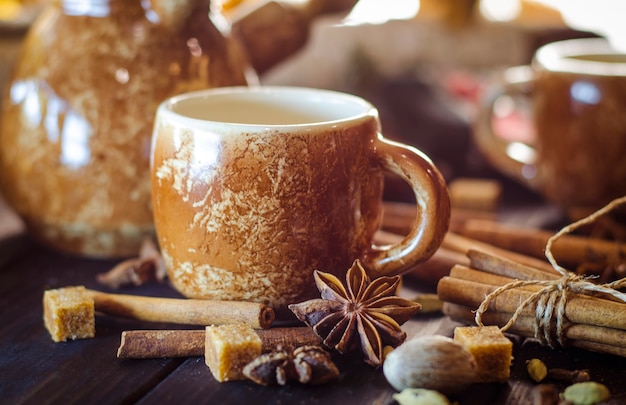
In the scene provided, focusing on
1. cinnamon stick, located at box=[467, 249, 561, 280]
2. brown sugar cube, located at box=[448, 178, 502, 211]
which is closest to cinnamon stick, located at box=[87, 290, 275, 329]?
cinnamon stick, located at box=[467, 249, 561, 280]

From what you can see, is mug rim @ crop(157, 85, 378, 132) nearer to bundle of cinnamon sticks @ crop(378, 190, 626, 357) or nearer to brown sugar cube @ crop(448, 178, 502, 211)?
bundle of cinnamon sticks @ crop(378, 190, 626, 357)

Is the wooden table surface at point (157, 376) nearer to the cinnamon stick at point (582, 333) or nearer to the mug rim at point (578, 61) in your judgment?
the cinnamon stick at point (582, 333)

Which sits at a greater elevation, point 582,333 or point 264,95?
point 264,95

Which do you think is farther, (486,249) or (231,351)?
(486,249)

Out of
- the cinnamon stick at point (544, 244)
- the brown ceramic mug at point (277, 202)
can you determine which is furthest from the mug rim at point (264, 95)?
the cinnamon stick at point (544, 244)

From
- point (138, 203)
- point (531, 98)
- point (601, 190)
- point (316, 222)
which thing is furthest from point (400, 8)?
point (316, 222)

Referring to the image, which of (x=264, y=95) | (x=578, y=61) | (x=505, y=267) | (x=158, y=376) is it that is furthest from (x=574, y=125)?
(x=158, y=376)

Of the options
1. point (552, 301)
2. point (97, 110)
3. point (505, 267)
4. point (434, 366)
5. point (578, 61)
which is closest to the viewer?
point (434, 366)

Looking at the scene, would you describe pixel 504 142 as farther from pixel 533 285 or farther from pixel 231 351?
pixel 231 351
